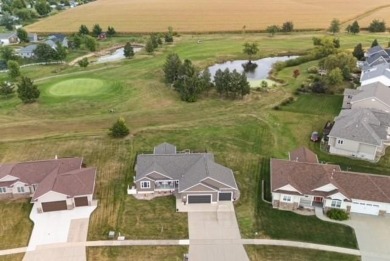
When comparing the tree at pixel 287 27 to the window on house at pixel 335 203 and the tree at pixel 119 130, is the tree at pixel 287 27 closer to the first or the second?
the tree at pixel 119 130

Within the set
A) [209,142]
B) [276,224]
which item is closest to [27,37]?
[209,142]

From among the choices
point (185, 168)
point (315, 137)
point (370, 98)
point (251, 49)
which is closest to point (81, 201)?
point (185, 168)

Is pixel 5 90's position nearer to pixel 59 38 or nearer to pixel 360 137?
pixel 59 38

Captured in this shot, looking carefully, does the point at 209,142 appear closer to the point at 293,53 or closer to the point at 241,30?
the point at 293,53

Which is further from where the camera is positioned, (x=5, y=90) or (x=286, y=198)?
(x=5, y=90)

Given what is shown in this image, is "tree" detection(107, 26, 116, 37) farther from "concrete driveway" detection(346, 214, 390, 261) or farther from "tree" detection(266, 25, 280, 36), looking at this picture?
"concrete driveway" detection(346, 214, 390, 261)
